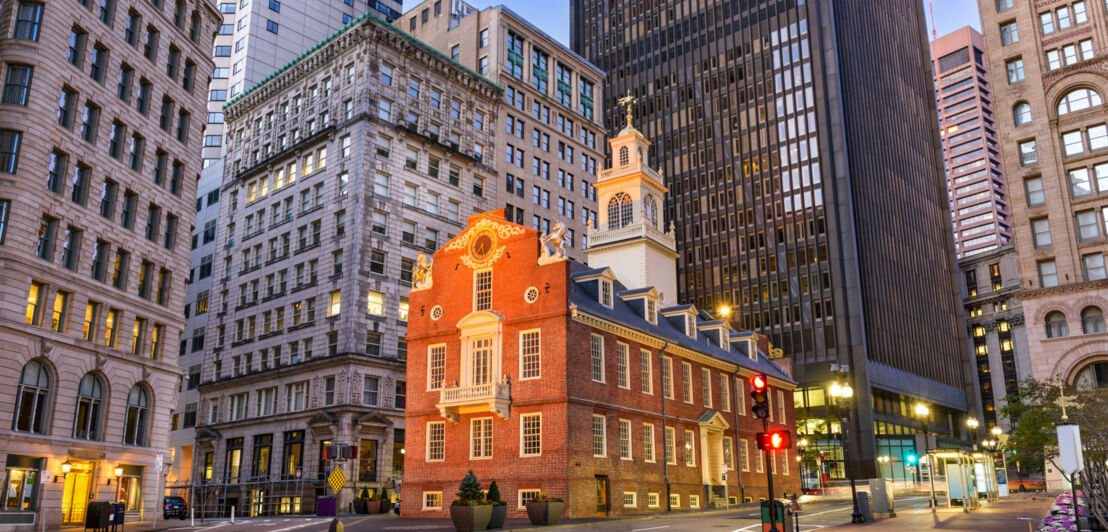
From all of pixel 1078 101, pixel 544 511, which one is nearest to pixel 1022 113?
pixel 1078 101

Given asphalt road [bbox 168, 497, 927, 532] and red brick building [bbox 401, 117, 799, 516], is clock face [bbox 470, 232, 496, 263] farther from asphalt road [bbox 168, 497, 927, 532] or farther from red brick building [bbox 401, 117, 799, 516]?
asphalt road [bbox 168, 497, 927, 532]

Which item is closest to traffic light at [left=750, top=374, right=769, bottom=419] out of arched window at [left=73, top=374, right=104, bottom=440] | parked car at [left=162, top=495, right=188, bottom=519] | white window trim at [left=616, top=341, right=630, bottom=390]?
white window trim at [left=616, top=341, right=630, bottom=390]

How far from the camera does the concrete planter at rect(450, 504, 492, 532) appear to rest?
31.1 m

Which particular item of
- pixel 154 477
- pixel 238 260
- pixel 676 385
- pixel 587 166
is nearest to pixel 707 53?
pixel 587 166

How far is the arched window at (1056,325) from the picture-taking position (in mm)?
56344

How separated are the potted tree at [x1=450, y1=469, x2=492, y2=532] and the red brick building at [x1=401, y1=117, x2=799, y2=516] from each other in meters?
8.09

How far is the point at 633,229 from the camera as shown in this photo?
58625mm

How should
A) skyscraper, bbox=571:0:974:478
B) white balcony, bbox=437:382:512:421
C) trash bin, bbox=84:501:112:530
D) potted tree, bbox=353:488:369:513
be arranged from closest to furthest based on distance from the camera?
trash bin, bbox=84:501:112:530
white balcony, bbox=437:382:512:421
potted tree, bbox=353:488:369:513
skyscraper, bbox=571:0:974:478

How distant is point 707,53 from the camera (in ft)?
409

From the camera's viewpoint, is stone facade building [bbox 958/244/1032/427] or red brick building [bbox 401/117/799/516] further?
stone facade building [bbox 958/244/1032/427]

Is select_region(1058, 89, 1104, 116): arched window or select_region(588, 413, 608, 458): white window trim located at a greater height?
select_region(1058, 89, 1104, 116): arched window

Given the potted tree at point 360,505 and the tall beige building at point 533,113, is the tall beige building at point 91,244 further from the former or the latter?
the tall beige building at point 533,113

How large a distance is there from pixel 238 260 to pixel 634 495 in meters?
49.3

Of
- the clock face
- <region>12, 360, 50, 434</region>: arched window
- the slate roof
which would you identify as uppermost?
the clock face
